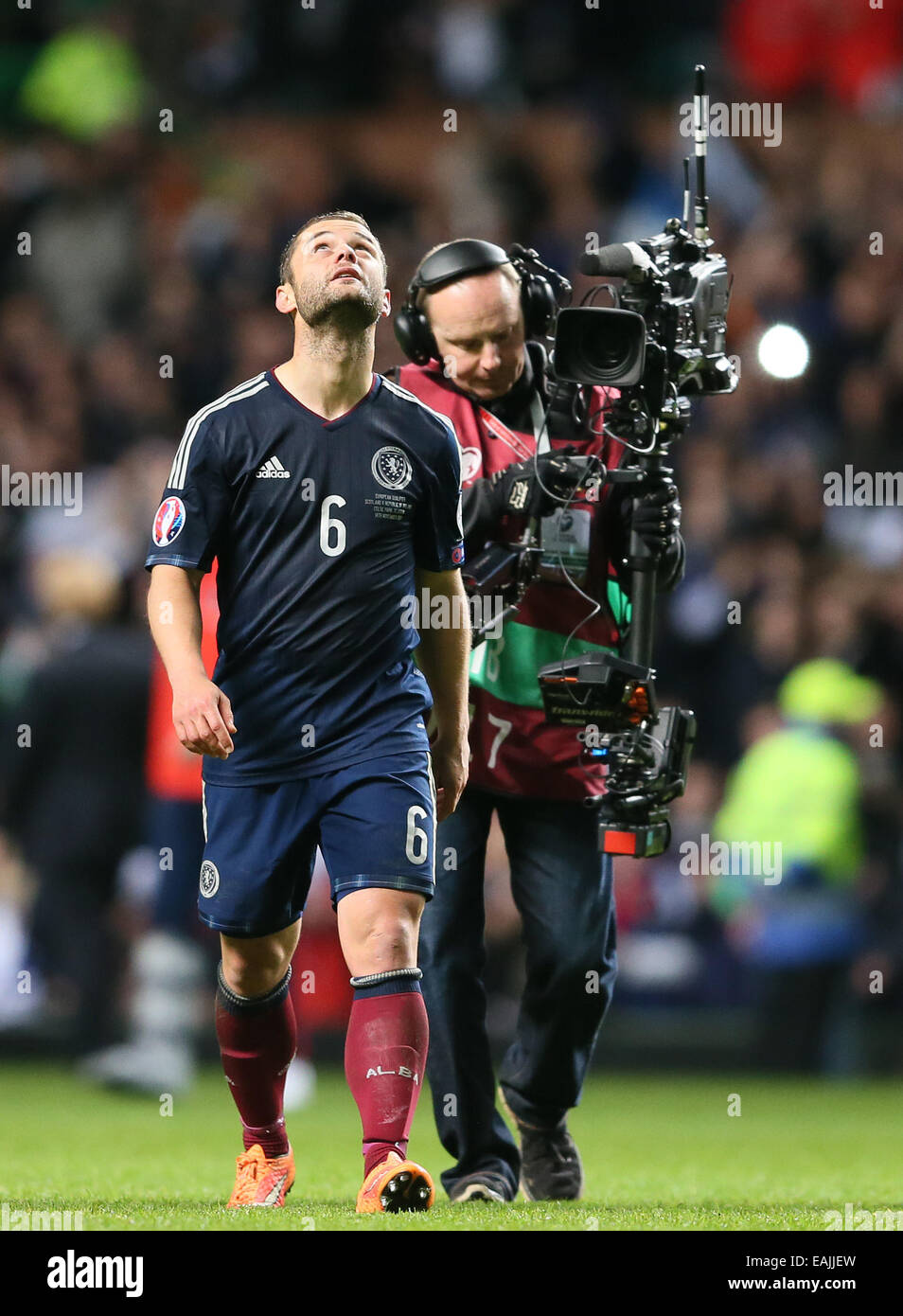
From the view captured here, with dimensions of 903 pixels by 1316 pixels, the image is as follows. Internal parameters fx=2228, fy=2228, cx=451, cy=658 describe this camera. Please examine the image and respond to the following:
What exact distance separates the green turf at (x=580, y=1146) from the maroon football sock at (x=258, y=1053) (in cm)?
23

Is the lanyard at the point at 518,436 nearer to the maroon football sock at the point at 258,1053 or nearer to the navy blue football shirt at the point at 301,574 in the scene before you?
the navy blue football shirt at the point at 301,574

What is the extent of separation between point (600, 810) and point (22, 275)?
31.4 feet

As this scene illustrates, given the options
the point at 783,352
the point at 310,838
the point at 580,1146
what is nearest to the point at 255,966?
the point at 310,838

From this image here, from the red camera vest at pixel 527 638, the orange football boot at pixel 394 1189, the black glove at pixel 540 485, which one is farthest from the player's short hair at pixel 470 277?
the orange football boot at pixel 394 1189

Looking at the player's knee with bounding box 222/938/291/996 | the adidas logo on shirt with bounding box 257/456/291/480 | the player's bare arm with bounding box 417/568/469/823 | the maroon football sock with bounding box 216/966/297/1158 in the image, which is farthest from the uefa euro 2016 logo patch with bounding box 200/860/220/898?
the adidas logo on shirt with bounding box 257/456/291/480

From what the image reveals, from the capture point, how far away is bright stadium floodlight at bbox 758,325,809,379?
5996 mm

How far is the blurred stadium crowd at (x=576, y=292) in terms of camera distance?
10836 millimetres

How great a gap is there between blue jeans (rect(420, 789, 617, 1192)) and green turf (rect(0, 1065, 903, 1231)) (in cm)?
37

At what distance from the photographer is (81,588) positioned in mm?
10703

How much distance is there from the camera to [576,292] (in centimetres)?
1257

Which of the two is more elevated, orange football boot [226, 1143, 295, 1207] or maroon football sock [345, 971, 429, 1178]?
maroon football sock [345, 971, 429, 1178]

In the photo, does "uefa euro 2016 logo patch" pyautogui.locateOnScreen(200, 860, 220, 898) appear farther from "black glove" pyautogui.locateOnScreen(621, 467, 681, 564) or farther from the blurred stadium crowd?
the blurred stadium crowd

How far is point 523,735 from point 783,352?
4.12 feet
